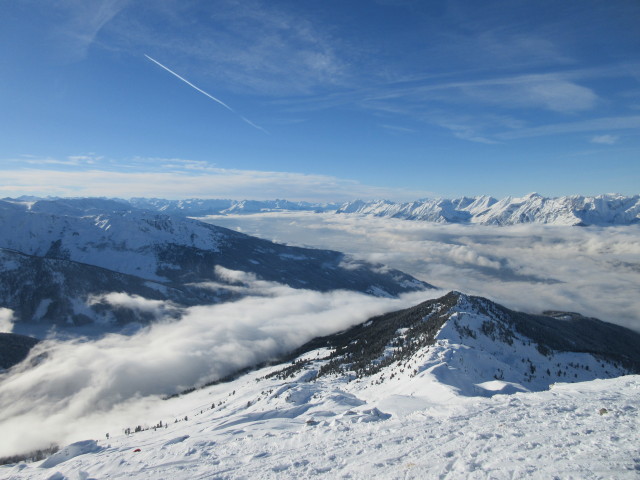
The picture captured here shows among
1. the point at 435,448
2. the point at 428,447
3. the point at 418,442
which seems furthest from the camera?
the point at 418,442

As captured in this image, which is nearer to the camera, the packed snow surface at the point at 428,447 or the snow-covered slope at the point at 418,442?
the packed snow surface at the point at 428,447

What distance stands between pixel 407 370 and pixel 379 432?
52.7m

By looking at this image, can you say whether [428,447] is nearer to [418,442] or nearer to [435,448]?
[435,448]

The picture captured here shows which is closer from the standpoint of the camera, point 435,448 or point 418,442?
point 435,448

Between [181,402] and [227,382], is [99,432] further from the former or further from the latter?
[227,382]

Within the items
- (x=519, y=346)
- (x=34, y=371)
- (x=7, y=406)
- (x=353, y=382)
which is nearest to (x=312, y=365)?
(x=353, y=382)

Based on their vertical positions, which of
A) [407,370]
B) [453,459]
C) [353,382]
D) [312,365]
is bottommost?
[312,365]

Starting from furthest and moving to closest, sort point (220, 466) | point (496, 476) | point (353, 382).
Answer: point (353, 382) < point (220, 466) < point (496, 476)

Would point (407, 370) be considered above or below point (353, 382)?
above

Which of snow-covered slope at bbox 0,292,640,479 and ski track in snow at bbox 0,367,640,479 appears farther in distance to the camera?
snow-covered slope at bbox 0,292,640,479

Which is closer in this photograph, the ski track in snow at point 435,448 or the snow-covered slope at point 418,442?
the ski track in snow at point 435,448

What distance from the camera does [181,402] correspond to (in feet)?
511

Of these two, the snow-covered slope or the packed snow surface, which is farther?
the snow-covered slope

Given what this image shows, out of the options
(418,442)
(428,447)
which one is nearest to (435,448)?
(428,447)
